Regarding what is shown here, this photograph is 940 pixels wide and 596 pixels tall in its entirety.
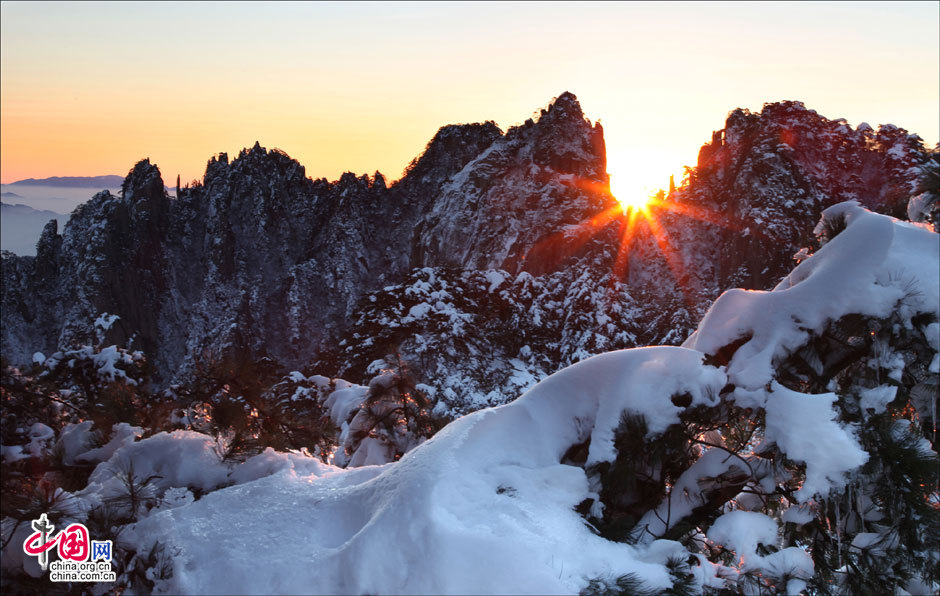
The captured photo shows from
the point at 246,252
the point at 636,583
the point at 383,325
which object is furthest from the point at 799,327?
the point at 246,252

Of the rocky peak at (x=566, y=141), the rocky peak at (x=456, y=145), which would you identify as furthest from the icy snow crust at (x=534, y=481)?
the rocky peak at (x=456, y=145)

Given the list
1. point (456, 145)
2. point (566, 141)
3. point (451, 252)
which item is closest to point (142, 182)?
point (456, 145)

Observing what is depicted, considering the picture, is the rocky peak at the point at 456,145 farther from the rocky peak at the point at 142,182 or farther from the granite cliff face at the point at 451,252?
the rocky peak at the point at 142,182

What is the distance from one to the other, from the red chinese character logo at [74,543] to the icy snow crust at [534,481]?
27 centimetres

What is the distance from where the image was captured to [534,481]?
334 centimetres

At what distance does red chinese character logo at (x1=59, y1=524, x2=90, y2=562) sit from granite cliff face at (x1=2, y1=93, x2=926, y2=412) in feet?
7.29

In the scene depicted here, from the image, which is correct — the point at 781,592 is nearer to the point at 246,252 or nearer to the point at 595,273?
the point at 595,273

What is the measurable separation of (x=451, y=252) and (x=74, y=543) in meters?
34.6

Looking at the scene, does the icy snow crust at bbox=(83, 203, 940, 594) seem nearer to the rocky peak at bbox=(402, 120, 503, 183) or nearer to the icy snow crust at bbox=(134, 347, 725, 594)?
the icy snow crust at bbox=(134, 347, 725, 594)

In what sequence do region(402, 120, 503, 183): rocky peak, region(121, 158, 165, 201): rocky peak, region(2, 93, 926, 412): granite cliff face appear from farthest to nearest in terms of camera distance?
region(121, 158, 165, 201): rocky peak < region(402, 120, 503, 183): rocky peak < region(2, 93, 926, 412): granite cliff face

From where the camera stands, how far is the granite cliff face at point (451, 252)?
2008cm

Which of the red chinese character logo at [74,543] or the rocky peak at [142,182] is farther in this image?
the rocky peak at [142,182]

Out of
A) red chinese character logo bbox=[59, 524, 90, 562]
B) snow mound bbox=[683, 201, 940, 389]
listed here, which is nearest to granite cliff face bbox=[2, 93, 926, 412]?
snow mound bbox=[683, 201, 940, 389]

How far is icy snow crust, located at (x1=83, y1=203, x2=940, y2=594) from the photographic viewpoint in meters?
2.79
